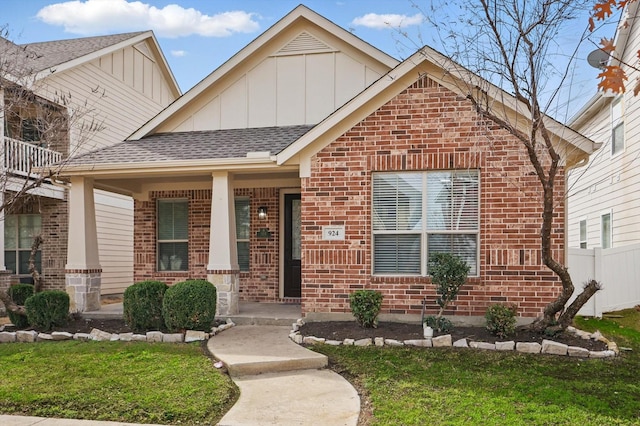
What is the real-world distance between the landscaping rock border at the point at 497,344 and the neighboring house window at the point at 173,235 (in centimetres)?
509

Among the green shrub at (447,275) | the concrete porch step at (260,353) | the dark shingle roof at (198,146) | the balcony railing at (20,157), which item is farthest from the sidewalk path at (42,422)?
the balcony railing at (20,157)

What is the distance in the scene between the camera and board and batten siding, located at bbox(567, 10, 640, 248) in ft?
37.1

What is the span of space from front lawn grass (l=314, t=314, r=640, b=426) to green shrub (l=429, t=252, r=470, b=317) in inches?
36.7

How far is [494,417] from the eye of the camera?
14.5 ft

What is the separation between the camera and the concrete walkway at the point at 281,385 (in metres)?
4.55

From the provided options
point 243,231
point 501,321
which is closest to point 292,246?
point 243,231

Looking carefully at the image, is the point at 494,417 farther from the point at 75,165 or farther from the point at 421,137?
the point at 75,165

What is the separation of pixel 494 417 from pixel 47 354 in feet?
18.4

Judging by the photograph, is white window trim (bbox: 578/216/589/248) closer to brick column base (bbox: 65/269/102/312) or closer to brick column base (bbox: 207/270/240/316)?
brick column base (bbox: 207/270/240/316)

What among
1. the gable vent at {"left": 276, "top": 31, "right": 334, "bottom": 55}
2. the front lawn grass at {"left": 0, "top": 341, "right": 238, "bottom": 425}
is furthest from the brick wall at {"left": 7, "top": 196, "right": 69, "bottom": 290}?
the gable vent at {"left": 276, "top": 31, "right": 334, "bottom": 55}

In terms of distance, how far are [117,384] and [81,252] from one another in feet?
16.2

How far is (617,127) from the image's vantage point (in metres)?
12.5

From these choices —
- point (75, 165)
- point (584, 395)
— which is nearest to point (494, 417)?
point (584, 395)

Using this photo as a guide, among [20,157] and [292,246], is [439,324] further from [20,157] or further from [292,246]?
[20,157]
